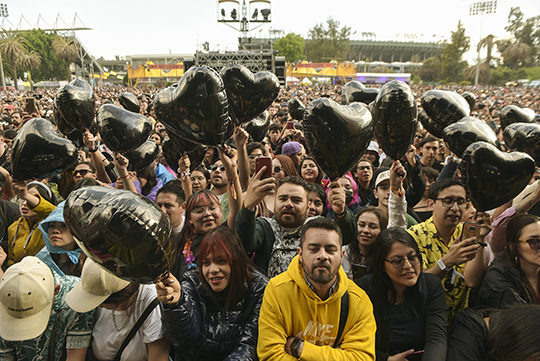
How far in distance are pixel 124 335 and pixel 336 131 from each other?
5.79 ft

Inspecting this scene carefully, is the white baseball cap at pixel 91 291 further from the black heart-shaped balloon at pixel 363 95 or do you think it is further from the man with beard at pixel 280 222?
the black heart-shaped balloon at pixel 363 95

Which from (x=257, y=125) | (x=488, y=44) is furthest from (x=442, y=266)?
(x=488, y=44)

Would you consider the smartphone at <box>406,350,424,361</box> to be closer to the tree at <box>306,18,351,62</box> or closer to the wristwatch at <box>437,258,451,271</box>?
the wristwatch at <box>437,258,451,271</box>

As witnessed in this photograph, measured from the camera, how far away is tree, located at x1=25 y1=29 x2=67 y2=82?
5686 centimetres

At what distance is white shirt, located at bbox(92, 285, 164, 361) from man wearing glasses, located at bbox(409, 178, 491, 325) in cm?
179

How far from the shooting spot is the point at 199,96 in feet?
7.19

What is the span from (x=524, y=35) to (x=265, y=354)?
82.8 meters

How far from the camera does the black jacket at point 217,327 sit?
6.56 ft

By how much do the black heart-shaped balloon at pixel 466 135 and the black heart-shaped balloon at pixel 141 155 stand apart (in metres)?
2.85

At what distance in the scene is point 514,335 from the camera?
5.79 ft

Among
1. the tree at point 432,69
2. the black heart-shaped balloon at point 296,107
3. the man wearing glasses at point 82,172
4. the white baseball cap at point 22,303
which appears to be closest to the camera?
the white baseball cap at point 22,303

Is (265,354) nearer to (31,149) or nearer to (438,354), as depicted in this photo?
(438,354)

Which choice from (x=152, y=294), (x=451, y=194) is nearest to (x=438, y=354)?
(x=451, y=194)

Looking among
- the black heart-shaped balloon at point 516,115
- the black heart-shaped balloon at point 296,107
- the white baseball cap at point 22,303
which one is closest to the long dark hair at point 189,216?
the white baseball cap at point 22,303
